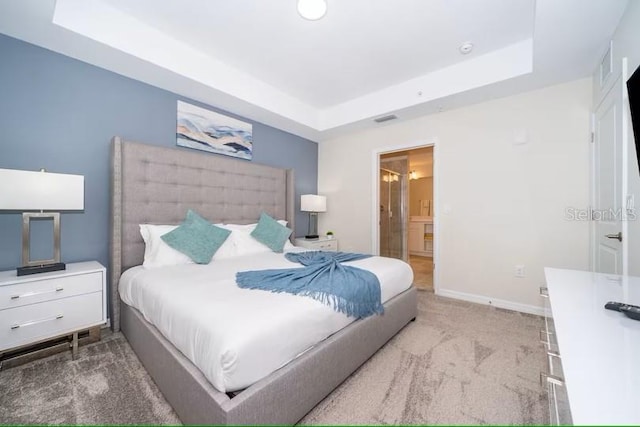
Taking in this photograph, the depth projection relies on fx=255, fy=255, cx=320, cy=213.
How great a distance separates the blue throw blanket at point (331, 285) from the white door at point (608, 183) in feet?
5.99

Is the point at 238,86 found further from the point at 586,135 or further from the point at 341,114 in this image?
the point at 586,135

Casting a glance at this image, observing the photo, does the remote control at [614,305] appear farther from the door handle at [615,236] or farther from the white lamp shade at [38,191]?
the white lamp shade at [38,191]

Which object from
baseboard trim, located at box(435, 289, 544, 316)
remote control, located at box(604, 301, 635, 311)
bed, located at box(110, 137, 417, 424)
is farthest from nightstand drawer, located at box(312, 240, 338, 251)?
remote control, located at box(604, 301, 635, 311)

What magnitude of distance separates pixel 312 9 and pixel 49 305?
119 inches

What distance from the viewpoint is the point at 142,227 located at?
2.51 metres

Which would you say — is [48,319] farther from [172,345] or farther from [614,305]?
[614,305]

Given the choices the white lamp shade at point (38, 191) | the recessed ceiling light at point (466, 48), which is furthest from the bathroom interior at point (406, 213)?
the white lamp shade at point (38, 191)

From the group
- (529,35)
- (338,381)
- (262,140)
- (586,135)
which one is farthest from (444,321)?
(262,140)

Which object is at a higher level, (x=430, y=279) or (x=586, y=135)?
(x=586, y=135)

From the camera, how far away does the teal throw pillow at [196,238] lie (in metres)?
2.45

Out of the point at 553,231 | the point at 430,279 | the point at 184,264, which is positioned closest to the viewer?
the point at 184,264

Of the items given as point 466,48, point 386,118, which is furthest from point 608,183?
point 386,118

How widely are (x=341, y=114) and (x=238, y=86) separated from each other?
63.4 inches

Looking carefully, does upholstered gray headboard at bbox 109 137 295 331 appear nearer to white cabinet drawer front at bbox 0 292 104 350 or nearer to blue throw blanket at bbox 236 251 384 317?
white cabinet drawer front at bbox 0 292 104 350
